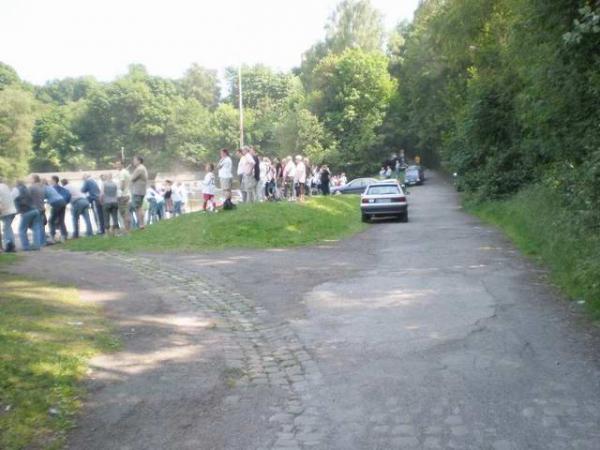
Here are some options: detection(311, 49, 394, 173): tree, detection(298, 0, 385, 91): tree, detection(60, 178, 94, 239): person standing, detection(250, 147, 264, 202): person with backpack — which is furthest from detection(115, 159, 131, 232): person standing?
detection(298, 0, 385, 91): tree

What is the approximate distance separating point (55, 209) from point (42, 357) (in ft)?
40.5

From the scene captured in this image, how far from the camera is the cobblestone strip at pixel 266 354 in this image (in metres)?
5.33

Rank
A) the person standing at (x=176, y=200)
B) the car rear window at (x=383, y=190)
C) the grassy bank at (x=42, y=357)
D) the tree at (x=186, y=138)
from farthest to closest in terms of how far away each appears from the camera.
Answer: the tree at (x=186, y=138), the person standing at (x=176, y=200), the car rear window at (x=383, y=190), the grassy bank at (x=42, y=357)

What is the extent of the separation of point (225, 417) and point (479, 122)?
25377 mm

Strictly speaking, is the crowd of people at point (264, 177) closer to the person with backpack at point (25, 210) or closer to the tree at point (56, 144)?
the person with backpack at point (25, 210)

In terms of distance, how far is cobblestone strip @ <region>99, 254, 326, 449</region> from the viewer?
5328 millimetres

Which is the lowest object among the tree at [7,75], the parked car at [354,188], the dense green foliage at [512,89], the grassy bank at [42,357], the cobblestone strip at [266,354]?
the cobblestone strip at [266,354]

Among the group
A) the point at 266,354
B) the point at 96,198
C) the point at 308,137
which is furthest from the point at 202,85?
the point at 266,354

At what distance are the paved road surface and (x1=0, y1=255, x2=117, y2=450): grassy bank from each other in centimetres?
21

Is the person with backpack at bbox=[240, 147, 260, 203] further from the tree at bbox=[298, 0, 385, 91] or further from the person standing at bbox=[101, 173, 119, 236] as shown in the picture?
the tree at bbox=[298, 0, 385, 91]

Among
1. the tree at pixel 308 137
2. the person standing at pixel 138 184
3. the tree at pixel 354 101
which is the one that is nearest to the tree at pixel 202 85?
the tree at pixel 354 101

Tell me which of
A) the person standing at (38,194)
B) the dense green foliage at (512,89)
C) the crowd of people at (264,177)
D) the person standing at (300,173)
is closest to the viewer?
the dense green foliage at (512,89)

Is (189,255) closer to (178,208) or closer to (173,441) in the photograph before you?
(173,441)

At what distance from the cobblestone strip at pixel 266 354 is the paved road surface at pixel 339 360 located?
0.02 m
